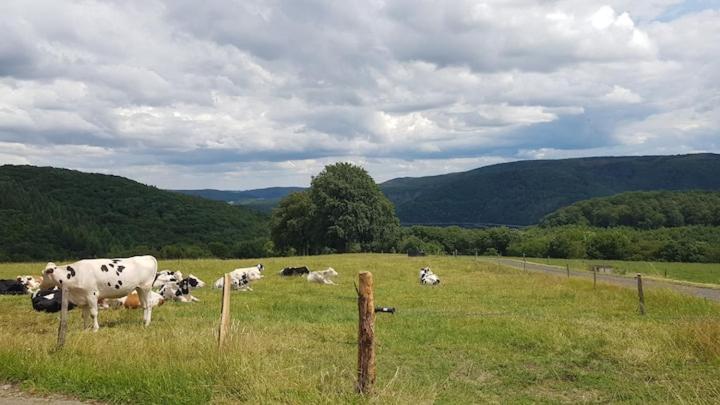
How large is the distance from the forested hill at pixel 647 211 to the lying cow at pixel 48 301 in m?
157

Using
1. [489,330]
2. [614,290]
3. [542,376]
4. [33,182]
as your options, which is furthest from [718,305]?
[33,182]

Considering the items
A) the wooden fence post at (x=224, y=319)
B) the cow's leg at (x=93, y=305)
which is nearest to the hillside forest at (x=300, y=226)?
the cow's leg at (x=93, y=305)

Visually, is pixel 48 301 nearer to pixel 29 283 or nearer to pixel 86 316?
pixel 86 316

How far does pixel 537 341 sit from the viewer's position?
13172 millimetres

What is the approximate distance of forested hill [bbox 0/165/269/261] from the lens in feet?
301

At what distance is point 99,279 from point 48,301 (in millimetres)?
3131

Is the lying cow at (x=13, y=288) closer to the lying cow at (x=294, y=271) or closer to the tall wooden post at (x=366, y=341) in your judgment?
the lying cow at (x=294, y=271)

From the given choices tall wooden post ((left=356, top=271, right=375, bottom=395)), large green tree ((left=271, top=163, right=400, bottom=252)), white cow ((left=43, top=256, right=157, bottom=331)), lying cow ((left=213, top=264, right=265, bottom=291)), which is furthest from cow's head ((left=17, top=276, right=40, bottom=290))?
large green tree ((left=271, top=163, right=400, bottom=252))

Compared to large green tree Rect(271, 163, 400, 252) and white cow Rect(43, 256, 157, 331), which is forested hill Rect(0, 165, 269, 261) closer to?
large green tree Rect(271, 163, 400, 252)

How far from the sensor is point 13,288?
68.1ft

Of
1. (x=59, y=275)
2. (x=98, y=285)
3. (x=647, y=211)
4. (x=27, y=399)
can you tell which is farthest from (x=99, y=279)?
(x=647, y=211)

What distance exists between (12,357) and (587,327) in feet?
42.0

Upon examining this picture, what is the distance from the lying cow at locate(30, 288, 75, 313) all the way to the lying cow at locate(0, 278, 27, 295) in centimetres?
555

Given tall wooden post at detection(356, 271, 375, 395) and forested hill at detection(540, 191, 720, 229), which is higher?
tall wooden post at detection(356, 271, 375, 395)
